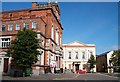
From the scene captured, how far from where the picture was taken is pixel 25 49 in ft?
107

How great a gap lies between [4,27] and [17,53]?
1443 cm

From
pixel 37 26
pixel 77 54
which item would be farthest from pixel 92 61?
pixel 37 26

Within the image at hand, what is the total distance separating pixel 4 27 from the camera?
45.4 metres

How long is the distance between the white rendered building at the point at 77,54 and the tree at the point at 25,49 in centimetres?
4910

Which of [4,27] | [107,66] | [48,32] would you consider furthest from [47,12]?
[107,66]

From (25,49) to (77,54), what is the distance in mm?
50503

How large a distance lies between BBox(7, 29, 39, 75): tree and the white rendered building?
1933 inches

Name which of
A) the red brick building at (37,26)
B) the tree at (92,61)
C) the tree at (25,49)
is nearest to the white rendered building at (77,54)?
the tree at (92,61)

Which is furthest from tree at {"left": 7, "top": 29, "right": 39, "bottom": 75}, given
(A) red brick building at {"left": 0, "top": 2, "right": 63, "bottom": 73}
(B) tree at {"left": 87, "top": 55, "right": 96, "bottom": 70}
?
(B) tree at {"left": 87, "top": 55, "right": 96, "bottom": 70}

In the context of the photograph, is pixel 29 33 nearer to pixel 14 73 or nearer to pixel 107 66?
pixel 14 73

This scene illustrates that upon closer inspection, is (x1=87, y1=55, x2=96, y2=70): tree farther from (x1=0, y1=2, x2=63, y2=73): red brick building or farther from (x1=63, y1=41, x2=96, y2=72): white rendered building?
(x1=0, y1=2, x2=63, y2=73): red brick building

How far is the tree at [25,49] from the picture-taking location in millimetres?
32375

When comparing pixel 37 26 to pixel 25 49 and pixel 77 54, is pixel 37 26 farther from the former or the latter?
pixel 77 54

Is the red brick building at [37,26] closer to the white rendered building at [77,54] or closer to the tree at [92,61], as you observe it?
the tree at [92,61]
